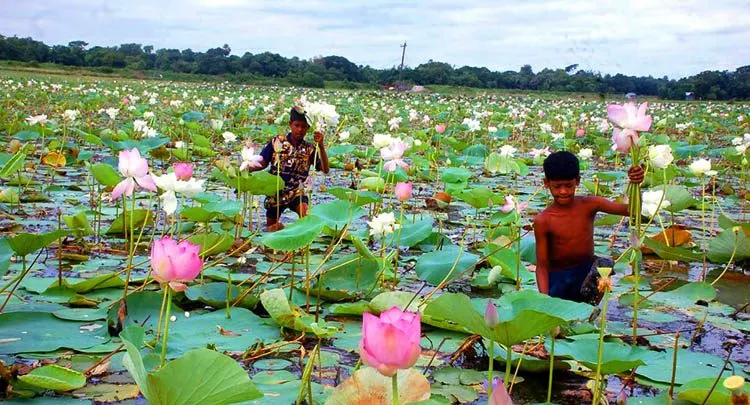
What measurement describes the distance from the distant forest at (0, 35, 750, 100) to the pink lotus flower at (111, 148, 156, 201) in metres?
26.3

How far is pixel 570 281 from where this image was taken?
2322 millimetres

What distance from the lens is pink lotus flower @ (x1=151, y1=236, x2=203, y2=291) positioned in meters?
1.35

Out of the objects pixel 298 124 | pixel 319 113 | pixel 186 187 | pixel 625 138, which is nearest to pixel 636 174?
pixel 625 138

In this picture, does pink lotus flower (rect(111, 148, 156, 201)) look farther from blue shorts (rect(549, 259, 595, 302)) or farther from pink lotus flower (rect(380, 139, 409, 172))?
blue shorts (rect(549, 259, 595, 302))

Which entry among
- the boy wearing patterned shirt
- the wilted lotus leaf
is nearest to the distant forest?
the boy wearing patterned shirt

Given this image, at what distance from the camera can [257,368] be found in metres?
1.74

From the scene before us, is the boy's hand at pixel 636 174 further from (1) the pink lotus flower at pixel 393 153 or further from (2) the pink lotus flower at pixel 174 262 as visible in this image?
(1) the pink lotus flower at pixel 393 153

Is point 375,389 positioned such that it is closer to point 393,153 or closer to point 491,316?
point 491,316

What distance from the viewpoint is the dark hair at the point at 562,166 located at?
227 centimetres

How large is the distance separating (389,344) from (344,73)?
109ft

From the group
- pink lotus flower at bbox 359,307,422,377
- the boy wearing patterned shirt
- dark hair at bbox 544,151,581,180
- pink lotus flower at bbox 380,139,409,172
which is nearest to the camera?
pink lotus flower at bbox 359,307,422,377

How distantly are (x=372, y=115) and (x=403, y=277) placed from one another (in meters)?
9.57

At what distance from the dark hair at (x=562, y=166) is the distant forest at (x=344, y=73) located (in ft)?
85.7

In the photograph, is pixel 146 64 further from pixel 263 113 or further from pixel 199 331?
pixel 199 331
